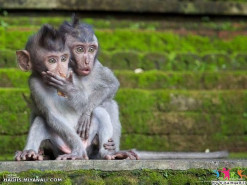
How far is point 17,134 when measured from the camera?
919cm

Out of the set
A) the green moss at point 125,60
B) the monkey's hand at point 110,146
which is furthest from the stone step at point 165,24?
the monkey's hand at point 110,146

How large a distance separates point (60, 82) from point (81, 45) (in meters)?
0.64

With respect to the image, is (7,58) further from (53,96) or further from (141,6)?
(53,96)

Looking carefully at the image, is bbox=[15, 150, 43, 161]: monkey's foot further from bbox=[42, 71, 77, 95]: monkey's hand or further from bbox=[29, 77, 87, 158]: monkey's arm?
bbox=[42, 71, 77, 95]: monkey's hand

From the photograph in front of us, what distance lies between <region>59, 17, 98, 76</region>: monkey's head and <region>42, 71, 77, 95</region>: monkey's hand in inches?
13.6

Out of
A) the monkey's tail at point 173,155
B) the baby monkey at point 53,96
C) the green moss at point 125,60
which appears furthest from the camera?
the green moss at point 125,60

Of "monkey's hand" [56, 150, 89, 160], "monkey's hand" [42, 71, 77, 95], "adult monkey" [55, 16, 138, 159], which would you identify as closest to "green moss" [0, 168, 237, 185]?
"monkey's hand" [56, 150, 89, 160]

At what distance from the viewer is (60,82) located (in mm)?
6594

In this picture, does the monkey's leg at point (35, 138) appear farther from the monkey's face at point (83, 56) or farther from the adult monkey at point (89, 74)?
the monkey's face at point (83, 56)

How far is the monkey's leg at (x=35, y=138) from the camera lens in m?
6.41

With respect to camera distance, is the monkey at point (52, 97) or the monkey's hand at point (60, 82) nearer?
the monkey's hand at point (60, 82)

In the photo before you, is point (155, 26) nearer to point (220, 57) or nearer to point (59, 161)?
point (220, 57)

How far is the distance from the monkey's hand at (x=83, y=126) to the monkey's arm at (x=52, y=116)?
0.65 feet

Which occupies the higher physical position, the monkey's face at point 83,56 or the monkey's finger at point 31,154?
the monkey's face at point 83,56
